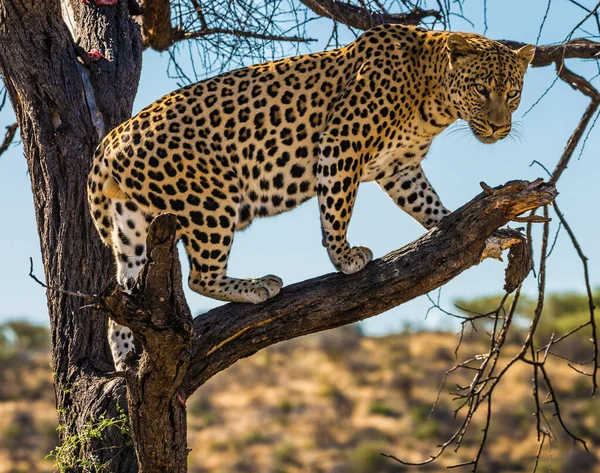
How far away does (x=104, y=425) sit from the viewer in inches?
260

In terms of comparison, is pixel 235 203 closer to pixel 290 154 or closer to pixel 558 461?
pixel 290 154

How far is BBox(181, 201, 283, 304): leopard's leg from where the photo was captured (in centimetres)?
658

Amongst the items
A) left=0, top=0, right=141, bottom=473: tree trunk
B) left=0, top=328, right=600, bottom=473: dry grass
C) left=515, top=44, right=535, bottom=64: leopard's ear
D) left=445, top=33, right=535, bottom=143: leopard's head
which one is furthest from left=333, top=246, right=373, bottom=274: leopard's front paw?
left=0, top=328, right=600, bottom=473: dry grass

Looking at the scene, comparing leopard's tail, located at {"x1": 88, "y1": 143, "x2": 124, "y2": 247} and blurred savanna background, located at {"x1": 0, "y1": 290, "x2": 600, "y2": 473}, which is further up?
blurred savanna background, located at {"x1": 0, "y1": 290, "x2": 600, "y2": 473}

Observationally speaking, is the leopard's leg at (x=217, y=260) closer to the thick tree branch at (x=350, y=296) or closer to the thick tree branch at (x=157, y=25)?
the thick tree branch at (x=350, y=296)

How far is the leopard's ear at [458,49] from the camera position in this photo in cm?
720

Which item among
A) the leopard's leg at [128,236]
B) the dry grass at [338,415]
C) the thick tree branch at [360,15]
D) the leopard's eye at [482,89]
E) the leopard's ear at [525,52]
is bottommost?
the leopard's leg at [128,236]

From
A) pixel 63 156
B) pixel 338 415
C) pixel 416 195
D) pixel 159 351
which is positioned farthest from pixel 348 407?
pixel 159 351

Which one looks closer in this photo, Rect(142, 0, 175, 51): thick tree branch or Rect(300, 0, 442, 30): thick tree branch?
Rect(300, 0, 442, 30): thick tree branch

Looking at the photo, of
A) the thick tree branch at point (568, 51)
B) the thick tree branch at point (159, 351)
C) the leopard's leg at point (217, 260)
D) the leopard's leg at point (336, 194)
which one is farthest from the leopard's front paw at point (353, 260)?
the thick tree branch at point (568, 51)

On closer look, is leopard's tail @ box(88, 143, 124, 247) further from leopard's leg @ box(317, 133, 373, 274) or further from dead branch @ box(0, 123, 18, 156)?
dead branch @ box(0, 123, 18, 156)

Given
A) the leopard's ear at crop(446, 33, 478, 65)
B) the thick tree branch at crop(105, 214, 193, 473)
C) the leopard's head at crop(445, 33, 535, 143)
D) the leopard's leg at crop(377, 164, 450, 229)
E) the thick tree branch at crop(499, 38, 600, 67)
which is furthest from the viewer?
the thick tree branch at crop(499, 38, 600, 67)

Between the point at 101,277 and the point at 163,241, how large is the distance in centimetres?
258

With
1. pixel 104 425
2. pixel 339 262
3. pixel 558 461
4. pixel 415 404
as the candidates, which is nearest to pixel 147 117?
pixel 339 262
